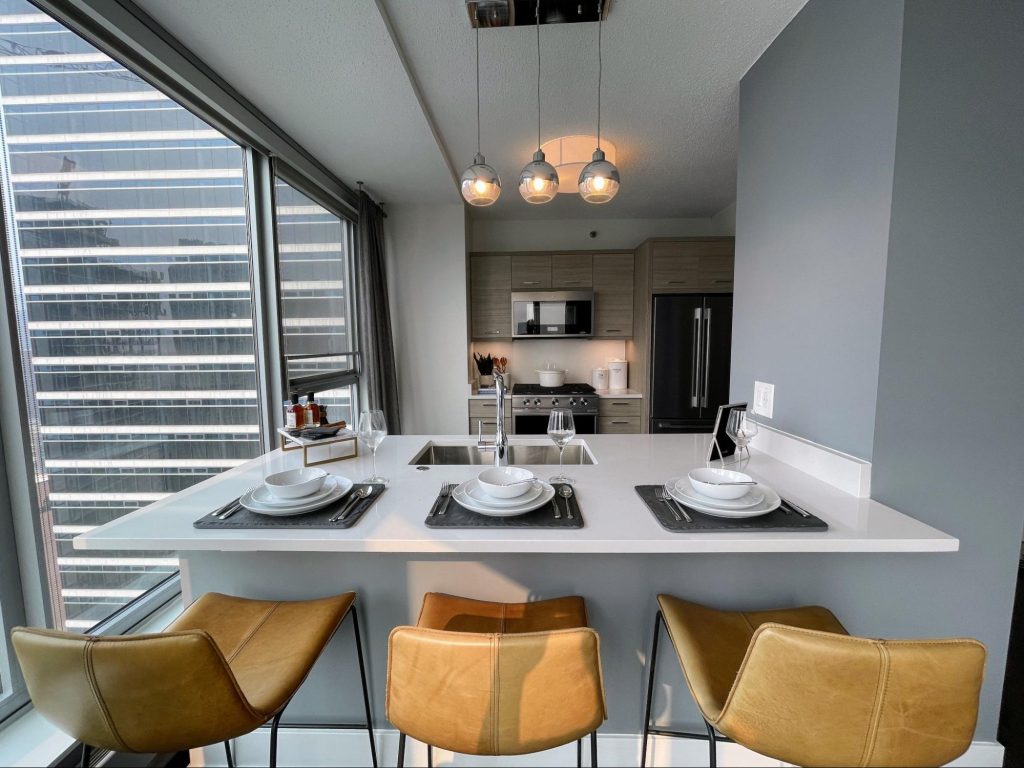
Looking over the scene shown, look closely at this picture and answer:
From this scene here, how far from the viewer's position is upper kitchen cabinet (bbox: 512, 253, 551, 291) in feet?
13.2

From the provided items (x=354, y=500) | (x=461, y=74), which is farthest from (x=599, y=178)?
(x=354, y=500)

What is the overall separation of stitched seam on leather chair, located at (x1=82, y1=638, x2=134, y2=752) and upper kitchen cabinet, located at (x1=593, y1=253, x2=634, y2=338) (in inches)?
150

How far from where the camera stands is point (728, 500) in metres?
1.12

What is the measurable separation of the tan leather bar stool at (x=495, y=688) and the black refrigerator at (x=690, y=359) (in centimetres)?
308

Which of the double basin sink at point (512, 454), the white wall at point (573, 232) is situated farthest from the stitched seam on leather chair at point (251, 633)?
the white wall at point (573, 232)

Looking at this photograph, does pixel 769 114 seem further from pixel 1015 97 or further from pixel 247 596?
pixel 247 596

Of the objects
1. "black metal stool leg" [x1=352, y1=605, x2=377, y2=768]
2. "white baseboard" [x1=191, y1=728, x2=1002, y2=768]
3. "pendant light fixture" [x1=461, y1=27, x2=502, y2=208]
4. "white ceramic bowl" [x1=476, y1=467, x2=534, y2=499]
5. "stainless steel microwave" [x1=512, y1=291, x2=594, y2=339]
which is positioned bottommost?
"white baseboard" [x1=191, y1=728, x2=1002, y2=768]

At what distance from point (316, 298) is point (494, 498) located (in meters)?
2.30

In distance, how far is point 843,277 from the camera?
1.36 m

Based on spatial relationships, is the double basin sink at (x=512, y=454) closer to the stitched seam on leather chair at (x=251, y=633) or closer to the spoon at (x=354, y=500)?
the spoon at (x=354, y=500)

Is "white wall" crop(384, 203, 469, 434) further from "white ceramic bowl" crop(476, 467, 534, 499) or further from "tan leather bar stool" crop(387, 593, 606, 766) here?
"tan leather bar stool" crop(387, 593, 606, 766)

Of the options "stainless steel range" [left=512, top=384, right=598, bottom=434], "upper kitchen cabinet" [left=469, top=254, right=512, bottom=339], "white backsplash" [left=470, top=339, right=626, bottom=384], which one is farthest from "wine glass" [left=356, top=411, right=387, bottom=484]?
"white backsplash" [left=470, top=339, right=626, bottom=384]

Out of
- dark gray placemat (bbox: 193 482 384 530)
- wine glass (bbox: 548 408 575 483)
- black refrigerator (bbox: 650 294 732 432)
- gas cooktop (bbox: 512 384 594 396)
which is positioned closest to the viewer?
dark gray placemat (bbox: 193 482 384 530)

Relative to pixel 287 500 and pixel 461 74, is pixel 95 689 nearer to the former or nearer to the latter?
pixel 287 500
